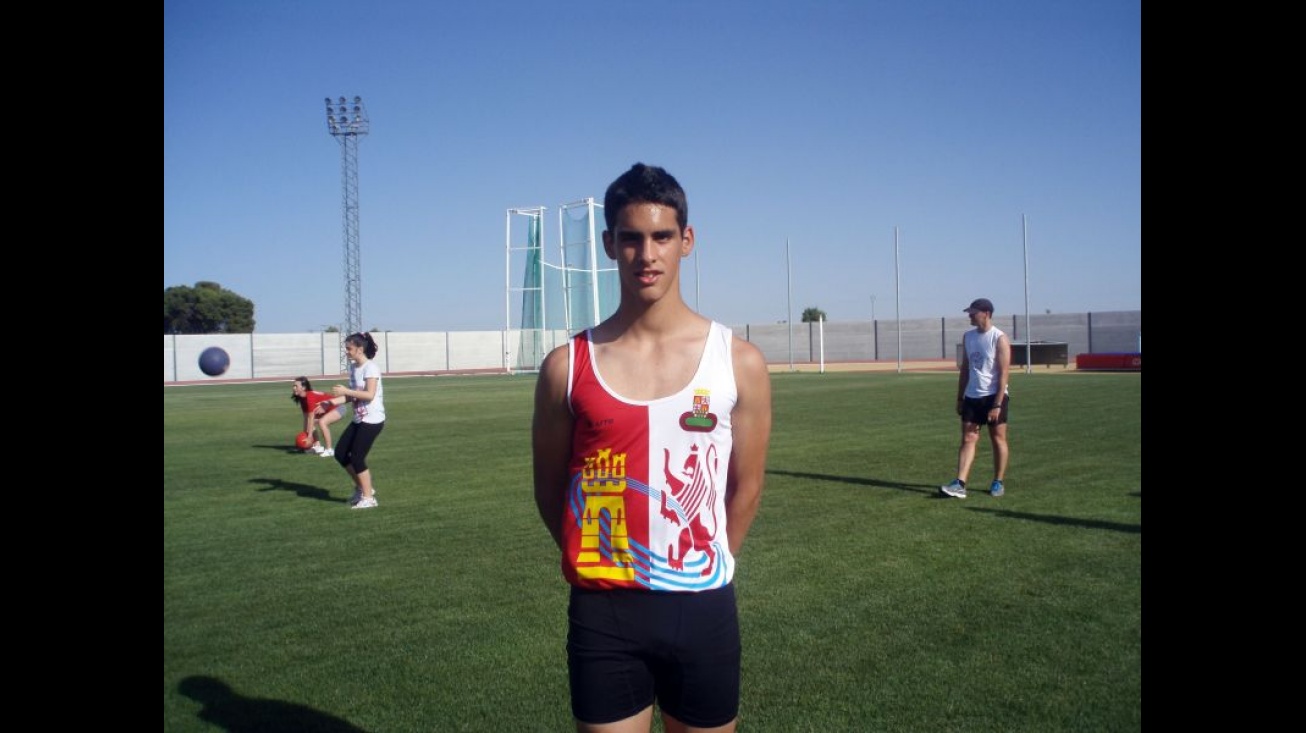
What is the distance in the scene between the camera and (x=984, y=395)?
1064 centimetres

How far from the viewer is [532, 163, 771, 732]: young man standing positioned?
2.50 metres

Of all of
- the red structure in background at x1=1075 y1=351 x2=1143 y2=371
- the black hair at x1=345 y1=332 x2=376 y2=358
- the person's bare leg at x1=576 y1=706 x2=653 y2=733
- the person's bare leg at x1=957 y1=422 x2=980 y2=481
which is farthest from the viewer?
the red structure in background at x1=1075 y1=351 x2=1143 y2=371

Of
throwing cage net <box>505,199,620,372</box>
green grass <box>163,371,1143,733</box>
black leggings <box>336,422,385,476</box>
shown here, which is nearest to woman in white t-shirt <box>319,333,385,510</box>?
black leggings <box>336,422,385,476</box>

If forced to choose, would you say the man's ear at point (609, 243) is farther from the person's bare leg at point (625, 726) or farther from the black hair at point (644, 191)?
the person's bare leg at point (625, 726)

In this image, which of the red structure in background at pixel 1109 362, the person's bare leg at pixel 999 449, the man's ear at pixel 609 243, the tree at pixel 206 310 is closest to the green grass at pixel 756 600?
the person's bare leg at pixel 999 449

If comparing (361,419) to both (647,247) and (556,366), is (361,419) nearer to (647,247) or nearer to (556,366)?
(556,366)

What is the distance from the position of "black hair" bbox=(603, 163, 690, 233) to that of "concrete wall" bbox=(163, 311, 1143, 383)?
47.7 meters

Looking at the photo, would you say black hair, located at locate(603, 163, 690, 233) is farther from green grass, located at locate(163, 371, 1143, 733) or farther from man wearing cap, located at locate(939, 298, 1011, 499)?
man wearing cap, located at locate(939, 298, 1011, 499)

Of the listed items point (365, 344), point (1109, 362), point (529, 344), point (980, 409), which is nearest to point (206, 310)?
point (529, 344)

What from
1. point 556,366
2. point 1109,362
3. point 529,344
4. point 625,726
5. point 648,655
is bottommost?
point 625,726

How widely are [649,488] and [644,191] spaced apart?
811mm

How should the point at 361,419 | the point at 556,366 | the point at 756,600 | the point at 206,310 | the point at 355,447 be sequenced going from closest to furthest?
1. the point at 556,366
2. the point at 756,600
3. the point at 355,447
4. the point at 361,419
5. the point at 206,310

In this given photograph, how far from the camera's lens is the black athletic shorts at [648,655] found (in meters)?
2.49
